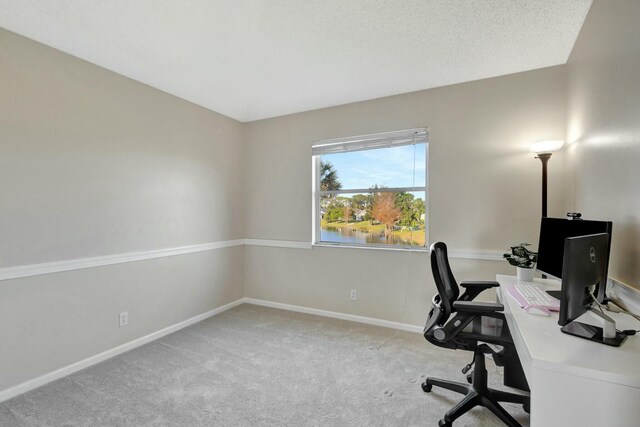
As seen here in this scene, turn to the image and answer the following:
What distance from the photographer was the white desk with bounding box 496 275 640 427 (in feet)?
3.06

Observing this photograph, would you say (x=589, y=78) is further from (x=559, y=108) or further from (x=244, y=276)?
(x=244, y=276)

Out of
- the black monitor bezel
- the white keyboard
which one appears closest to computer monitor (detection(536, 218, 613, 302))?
the white keyboard

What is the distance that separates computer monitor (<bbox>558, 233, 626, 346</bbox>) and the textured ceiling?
157cm

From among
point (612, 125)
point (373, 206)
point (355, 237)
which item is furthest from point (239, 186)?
point (612, 125)

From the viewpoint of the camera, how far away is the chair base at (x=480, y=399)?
1748 mm

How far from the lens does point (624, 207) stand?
1.52 m

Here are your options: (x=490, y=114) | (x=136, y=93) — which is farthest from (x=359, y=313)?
(x=136, y=93)

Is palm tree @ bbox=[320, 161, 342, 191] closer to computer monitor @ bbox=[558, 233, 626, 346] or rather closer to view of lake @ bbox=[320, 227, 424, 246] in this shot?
view of lake @ bbox=[320, 227, 424, 246]

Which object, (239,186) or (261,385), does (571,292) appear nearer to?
(261,385)

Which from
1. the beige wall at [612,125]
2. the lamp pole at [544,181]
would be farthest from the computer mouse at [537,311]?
the lamp pole at [544,181]

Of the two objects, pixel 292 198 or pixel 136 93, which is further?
pixel 292 198

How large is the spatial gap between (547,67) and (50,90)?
13.5 ft

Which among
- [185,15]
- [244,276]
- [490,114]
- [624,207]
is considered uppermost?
[185,15]

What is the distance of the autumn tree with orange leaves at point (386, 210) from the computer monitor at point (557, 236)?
4.92ft
